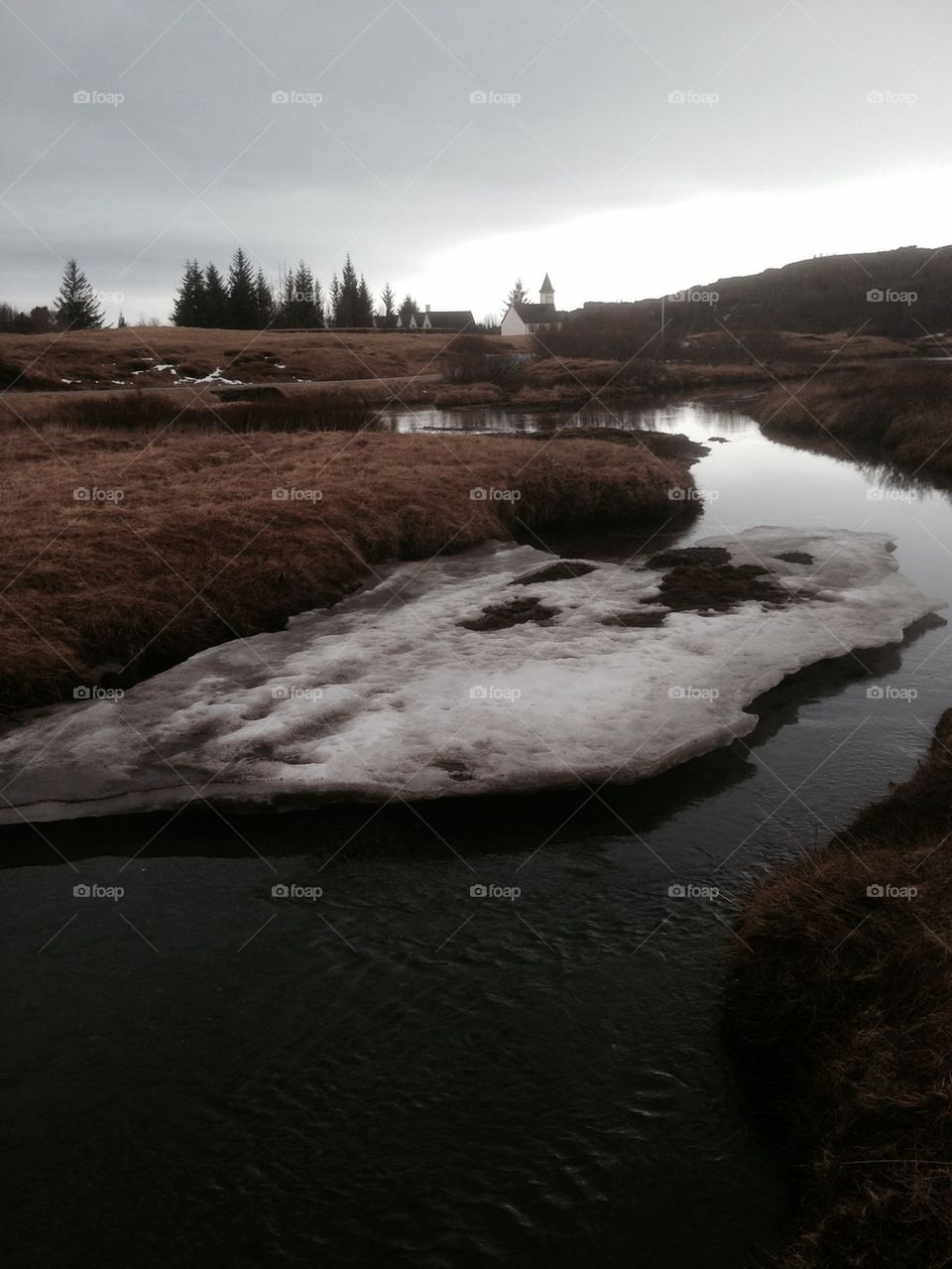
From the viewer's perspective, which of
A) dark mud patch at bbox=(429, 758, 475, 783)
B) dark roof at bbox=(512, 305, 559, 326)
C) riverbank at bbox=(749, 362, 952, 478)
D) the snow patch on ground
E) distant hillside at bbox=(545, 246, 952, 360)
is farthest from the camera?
dark roof at bbox=(512, 305, 559, 326)

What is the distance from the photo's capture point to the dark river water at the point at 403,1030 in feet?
17.6

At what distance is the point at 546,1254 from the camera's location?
5133 mm

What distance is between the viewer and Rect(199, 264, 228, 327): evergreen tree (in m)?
93.2

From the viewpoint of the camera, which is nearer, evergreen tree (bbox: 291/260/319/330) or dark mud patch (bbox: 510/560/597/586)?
dark mud patch (bbox: 510/560/597/586)

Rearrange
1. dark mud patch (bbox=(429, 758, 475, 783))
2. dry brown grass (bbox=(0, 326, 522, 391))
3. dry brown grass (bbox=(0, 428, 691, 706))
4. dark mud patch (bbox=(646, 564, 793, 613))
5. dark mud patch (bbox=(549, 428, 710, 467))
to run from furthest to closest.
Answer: dry brown grass (bbox=(0, 326, 522, 391))
dark mud patch (bbox=(549, 428, 710, 467))
dark mud patch (bbox=(646, 564, 793, 613))
dry brown grass (bbox=(0, 428, 691, 706))
dark mud patch (bbox=(429, 758, 475, 783))

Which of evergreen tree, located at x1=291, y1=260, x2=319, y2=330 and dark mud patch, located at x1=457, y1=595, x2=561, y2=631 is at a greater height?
evergreen tree, located at x1=291, y1=260, x2=319, y2=330

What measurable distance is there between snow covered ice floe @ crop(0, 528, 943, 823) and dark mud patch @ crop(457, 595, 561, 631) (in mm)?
50

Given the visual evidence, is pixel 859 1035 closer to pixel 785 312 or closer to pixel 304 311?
pixel 304 311

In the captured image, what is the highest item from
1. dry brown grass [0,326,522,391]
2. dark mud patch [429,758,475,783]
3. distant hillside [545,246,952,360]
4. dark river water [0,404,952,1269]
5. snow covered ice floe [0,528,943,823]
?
distant hillside [545,246,952,360]

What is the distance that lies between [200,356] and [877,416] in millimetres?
45671

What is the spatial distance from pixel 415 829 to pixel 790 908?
12.9ft

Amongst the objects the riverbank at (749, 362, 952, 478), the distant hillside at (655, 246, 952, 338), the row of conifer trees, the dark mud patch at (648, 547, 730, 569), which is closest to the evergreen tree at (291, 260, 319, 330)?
the row of conifer trees

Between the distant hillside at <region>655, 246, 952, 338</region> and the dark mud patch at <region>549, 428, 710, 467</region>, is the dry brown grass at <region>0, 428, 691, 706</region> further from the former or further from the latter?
the distant hillside at <region>655, 246, 952, 338</region>

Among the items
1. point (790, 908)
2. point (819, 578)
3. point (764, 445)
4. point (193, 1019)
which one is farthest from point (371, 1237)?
point (764, 445)
